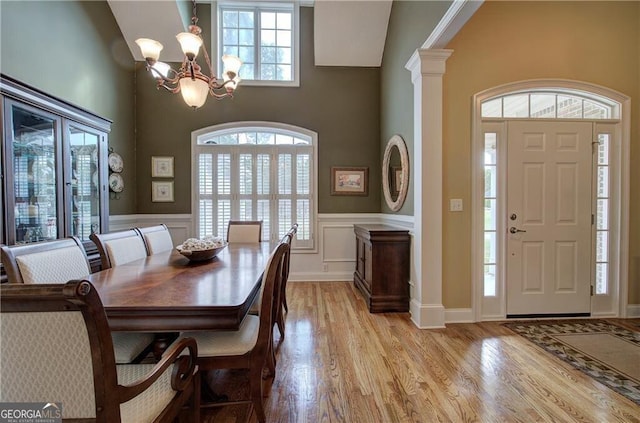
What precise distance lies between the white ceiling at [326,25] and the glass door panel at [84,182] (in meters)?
1.94

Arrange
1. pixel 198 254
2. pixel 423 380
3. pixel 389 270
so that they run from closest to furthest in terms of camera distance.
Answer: pixel 423 380
pixel 198 254
pixel 389 270

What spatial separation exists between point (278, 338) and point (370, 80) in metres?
3.82

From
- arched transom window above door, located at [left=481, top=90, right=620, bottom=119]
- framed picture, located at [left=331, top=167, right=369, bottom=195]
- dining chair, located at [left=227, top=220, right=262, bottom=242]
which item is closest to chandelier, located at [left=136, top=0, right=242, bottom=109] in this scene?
dining chair, located at [left=227, top=220, right=262, bottom=242]

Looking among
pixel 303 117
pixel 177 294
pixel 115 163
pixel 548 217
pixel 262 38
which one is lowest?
pixel 177 294

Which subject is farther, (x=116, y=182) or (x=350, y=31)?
(x=350, y=31)

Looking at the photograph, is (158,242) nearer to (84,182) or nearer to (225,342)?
(84,182)

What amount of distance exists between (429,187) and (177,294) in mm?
2294

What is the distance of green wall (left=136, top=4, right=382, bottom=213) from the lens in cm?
429

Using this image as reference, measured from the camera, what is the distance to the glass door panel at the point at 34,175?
6.91ft

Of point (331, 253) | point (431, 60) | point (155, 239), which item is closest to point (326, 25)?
point (431, 60)

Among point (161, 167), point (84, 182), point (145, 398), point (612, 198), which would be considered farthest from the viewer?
point (161, 167)

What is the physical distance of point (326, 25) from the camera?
3988mm

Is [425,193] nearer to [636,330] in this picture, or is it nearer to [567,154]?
[567,154]

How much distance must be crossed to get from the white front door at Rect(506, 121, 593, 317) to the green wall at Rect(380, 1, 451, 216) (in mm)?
1002
